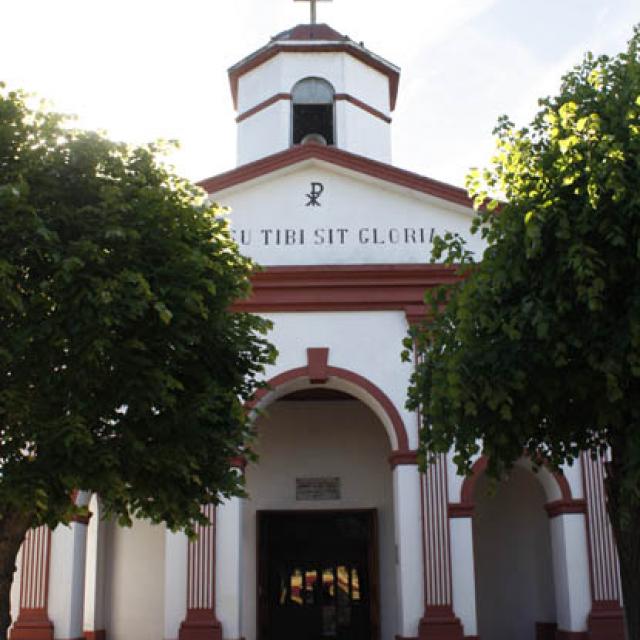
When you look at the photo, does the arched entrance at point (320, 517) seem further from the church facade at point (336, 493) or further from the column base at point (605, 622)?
the column base at point (605, 622)

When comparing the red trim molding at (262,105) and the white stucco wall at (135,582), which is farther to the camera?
the red trim molding at (262,105)

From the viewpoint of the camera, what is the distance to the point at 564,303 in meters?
7.97

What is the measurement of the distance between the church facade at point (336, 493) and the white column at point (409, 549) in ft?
0.10

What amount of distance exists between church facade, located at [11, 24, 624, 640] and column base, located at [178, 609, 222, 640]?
0.9 inches

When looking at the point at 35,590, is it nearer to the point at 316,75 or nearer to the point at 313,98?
the point at 313,98

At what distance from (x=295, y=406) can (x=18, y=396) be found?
33.7 ft

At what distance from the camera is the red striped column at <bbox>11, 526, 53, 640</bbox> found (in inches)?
583

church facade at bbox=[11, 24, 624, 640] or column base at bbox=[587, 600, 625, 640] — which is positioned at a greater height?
church facade at bbox=[11, 24, 624, 640]

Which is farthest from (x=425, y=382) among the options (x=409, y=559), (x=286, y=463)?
(x=286, y=463)

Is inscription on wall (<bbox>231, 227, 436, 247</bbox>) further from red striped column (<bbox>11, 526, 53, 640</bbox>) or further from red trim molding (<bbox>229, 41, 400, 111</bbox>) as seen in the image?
red striped column (<bbox>11, 526, 53, 640</bbox>)

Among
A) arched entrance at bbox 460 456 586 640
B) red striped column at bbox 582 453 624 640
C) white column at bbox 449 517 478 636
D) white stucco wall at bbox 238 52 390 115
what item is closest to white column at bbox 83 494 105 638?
white column at bbox 449 517 478 636

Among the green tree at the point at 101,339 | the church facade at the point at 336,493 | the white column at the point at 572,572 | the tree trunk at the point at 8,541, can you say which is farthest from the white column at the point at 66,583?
the white column at the point at 572,572

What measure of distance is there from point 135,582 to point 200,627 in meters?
3.53

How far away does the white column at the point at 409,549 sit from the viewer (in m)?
14.9
